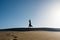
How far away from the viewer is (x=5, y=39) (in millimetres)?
10172

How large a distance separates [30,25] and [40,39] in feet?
34.8

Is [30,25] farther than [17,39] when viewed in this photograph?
Yes

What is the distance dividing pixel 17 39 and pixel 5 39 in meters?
0.83

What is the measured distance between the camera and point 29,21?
2058 centimetres

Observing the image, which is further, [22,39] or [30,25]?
[30,25]

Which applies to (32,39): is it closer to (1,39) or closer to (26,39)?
(26,39)

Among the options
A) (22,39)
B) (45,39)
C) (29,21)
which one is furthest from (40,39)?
(29,21)

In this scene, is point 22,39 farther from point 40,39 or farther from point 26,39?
point 40,39

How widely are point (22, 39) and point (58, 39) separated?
263 centimetres

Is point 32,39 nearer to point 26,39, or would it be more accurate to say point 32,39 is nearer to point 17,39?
point 26,39

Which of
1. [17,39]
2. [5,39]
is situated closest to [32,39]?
[17,39]

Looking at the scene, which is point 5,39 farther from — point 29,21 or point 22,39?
point 29,21

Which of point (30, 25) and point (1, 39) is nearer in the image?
point (1, 39)

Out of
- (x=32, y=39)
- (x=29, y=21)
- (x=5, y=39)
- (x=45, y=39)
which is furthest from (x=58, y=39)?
(x=29, y=21)
